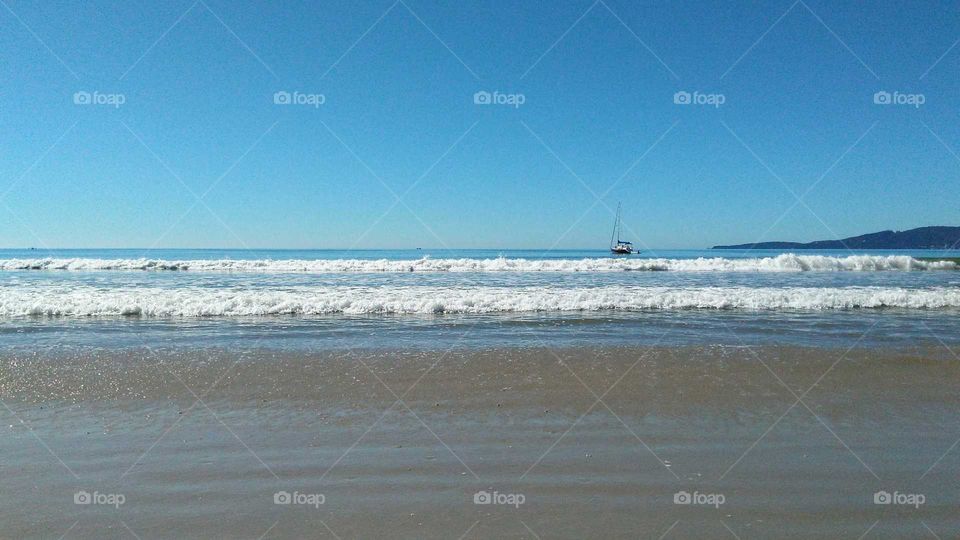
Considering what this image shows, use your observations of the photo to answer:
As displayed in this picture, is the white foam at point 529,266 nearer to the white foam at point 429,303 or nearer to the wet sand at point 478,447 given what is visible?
the white foam at point 429,303

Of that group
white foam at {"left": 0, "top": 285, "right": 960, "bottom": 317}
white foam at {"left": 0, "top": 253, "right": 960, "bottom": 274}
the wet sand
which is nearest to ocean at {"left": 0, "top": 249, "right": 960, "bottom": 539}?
the wet sand

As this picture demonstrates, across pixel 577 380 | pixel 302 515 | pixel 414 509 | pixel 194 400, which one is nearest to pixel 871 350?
pixel 577 380

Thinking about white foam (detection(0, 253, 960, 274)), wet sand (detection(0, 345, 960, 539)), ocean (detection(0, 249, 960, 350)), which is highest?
white foam (detection(0, 253, 960, 274))

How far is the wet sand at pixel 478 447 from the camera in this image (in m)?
3.66

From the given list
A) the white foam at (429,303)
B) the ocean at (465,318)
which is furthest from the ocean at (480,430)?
the white foam at (429,303)

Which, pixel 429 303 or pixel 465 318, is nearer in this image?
pixel 465 318

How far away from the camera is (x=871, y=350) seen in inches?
359

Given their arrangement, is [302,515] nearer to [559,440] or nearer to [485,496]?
[485,496]

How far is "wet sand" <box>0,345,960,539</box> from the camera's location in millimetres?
3662

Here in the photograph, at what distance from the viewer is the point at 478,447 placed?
4.95 m

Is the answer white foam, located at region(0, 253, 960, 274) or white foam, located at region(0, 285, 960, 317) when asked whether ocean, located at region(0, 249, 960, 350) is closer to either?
white foam, located at region(0, 285, 960, 317)

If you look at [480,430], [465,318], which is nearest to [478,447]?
A: [480,430]

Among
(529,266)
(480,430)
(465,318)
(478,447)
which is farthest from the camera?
(529,266)

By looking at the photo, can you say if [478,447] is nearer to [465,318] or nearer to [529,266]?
[465,318]
